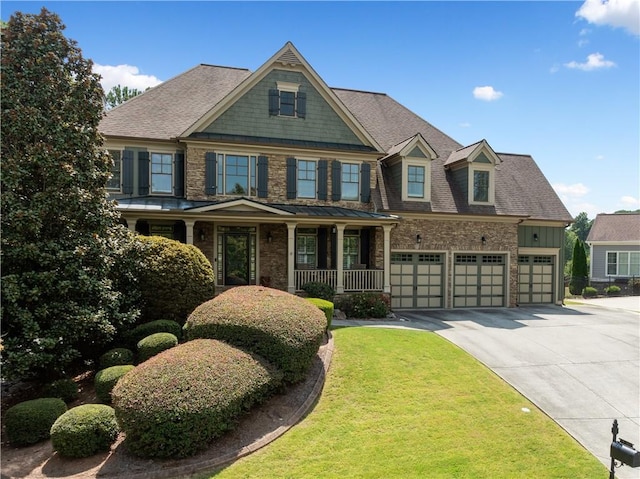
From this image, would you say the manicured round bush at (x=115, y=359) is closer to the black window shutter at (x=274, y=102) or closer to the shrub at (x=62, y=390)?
the shrub at (x=62, y=390)

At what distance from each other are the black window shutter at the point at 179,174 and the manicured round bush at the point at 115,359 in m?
8.19

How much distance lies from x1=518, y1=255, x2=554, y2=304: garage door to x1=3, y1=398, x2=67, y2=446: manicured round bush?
18931 millimetres

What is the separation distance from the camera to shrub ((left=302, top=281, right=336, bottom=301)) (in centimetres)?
1431

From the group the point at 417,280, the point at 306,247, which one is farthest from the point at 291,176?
the point at 417,280

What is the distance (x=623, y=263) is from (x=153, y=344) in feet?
114

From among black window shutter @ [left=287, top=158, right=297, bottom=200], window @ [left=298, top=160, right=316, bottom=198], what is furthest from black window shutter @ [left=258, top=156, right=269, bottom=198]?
window @ [left=298, top=160, right=316, bottom=198]

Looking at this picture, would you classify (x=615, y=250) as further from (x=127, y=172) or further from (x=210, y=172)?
(x=127, y=172)

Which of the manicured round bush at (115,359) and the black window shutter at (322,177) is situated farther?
the black window shutter at (322,177)

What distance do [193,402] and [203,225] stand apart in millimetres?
10033

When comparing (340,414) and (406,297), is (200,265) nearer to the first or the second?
(340,414)

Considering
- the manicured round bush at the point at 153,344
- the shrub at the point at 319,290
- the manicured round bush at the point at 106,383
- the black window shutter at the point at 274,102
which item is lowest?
the manicured round bush at the point at 106,383

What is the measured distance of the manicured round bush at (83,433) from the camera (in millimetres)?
6043

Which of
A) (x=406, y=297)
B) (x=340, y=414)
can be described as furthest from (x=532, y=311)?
(x=340, y=414)

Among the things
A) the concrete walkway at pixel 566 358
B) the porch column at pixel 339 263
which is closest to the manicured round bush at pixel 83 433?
the concrete walkway at pixel 566 358
